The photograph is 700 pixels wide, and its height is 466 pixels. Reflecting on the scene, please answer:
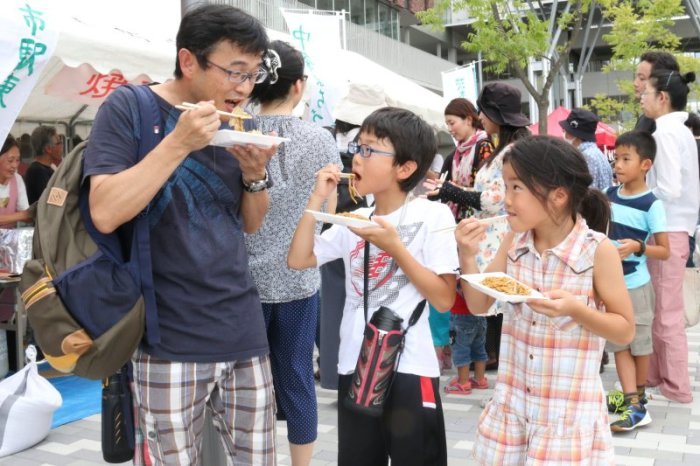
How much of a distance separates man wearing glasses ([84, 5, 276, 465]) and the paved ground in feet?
6.12

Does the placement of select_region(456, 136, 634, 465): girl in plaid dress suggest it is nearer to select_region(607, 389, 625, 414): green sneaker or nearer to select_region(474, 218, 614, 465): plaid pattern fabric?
select_region(474, 218, 614, 465): plaid pattern fabric

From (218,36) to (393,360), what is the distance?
3.73 feet

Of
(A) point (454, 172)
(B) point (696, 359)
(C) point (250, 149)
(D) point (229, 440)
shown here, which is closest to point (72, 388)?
(A) point (454, 172)

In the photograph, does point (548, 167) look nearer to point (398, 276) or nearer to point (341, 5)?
point (398, 276)

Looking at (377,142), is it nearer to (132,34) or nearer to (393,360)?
(393,360)

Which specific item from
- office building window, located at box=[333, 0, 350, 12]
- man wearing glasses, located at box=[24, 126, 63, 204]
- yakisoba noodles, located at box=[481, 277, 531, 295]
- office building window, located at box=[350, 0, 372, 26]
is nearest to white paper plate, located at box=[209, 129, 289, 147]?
yakisoba noodles, located at box=[481, 277, 531, 295]

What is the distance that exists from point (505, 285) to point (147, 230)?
104 centimetres

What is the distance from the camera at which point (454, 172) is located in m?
5.15

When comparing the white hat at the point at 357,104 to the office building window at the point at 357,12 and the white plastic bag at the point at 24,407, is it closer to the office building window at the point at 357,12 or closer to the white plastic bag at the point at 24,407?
the white plastic bag at the point at 24,407

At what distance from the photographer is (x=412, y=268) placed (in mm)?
2328

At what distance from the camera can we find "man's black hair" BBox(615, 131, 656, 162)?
14.4 feet

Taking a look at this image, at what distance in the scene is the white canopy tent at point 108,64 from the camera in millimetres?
5051

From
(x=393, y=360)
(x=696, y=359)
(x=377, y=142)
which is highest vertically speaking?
(x=377, y=142)

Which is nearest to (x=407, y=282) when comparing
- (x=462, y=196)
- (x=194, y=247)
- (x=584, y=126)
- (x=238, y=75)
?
(x=194, y=247)
